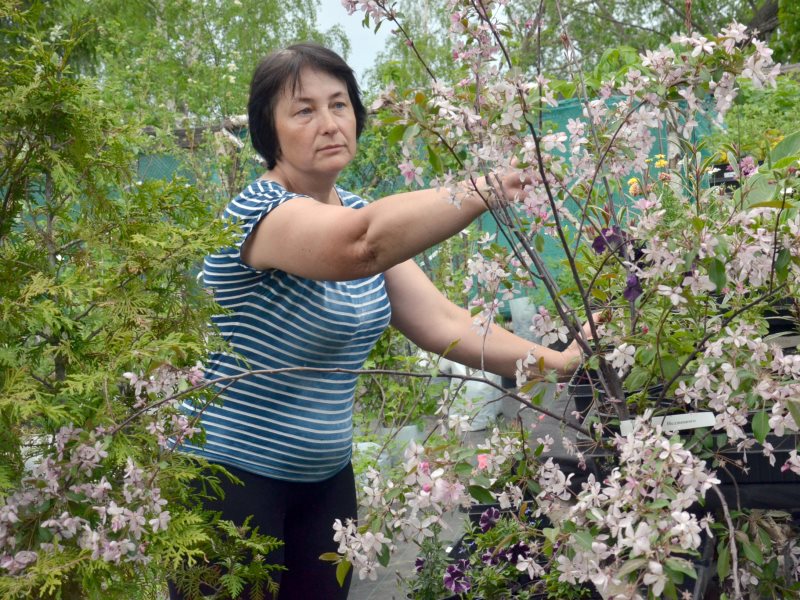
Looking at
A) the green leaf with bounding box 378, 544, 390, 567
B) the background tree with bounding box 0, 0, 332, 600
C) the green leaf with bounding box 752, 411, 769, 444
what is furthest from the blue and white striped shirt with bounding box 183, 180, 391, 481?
the green leaf with bounding box 752, 411, 769, 444

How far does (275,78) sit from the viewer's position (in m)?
2.53

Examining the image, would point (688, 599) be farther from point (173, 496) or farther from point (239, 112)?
point (239, 112)

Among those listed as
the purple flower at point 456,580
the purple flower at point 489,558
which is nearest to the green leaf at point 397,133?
the purple flower at point 489,558

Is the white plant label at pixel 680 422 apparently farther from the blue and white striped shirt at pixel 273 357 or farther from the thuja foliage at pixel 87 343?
the blue and white striped shirt at pixel 273 357

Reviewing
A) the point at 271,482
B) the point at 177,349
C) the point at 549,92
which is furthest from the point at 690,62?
the point at 271,482

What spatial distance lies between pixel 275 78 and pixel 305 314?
2.10 feet

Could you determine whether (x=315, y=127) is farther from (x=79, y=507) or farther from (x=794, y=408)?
(x=794, y=408)

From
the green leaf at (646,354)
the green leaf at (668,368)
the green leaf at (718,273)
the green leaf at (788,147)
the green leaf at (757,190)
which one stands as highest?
the green leaf at (788,147)

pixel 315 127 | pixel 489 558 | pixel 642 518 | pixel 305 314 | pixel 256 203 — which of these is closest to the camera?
pixel 642 518

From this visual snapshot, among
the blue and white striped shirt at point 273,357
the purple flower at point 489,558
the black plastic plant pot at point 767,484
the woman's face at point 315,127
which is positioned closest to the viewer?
the black plastic plant pot at point 767,484

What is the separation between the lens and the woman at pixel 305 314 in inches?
80.4

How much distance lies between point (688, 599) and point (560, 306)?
1.63ft

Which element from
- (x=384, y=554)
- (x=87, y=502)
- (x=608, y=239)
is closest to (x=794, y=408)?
(x=608, y=239)

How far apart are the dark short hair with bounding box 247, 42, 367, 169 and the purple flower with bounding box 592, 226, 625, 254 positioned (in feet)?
3.36
